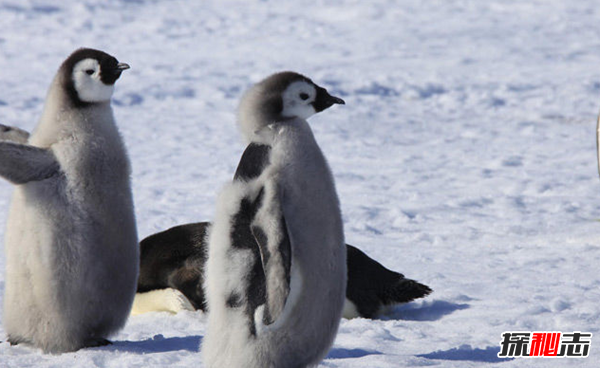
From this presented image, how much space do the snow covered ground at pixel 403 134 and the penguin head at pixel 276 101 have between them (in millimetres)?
751

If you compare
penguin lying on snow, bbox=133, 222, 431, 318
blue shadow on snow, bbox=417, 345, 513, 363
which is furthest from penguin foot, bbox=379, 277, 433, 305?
blue shadow on snow, bbox=417, 345, 513, 363

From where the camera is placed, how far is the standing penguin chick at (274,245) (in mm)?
2635

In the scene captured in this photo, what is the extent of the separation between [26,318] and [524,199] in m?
3.77

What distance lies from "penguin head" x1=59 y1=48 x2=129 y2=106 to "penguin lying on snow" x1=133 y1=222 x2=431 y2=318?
3.08 feet

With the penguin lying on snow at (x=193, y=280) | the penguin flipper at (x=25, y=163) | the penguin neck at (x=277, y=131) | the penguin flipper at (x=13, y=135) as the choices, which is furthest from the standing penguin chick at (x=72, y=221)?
the penguin lying on snow at (x=193, y=280)

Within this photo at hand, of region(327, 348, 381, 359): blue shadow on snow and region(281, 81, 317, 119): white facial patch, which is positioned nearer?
region(281, 81, 317, 119): white facial patch

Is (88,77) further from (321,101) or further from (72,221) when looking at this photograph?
(321,101)

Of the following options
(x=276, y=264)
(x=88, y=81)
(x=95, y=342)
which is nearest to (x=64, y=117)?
(x=88, y=81)

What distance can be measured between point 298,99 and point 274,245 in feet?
1.50

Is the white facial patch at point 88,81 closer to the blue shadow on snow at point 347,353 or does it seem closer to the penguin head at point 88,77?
the penguin head at point 88,77

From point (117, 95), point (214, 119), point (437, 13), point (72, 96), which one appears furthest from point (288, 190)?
point (437, 13)

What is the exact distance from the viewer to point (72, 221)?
3010 millimetres

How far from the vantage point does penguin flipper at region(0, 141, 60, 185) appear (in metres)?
2.94

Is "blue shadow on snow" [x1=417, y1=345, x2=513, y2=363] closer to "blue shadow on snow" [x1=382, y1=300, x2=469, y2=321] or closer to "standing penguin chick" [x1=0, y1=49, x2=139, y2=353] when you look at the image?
"blue shadow on snow" [x1=382, y1=300, x2=469, y2=321]
